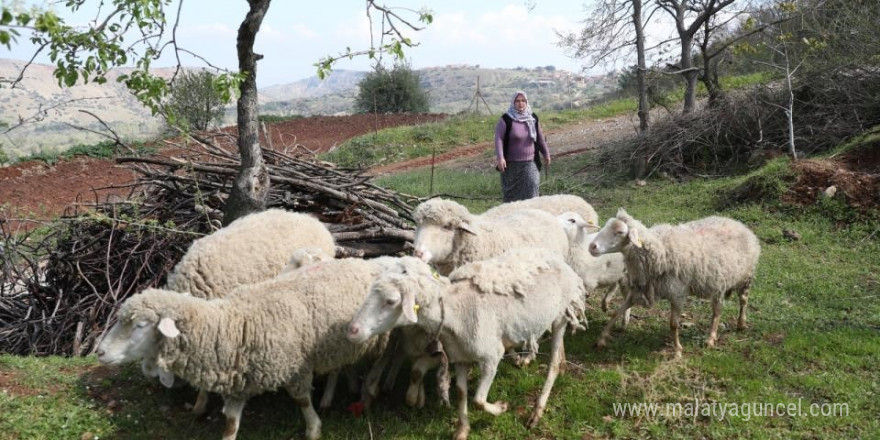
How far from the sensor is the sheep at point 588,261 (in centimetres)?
635

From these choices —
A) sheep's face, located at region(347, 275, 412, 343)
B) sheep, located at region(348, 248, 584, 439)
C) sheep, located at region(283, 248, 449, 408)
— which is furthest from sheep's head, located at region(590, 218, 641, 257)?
sheep's face, located at region(347, 275, 412, 343)

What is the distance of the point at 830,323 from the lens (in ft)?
20.0

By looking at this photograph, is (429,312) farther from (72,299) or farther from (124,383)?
(72,299)

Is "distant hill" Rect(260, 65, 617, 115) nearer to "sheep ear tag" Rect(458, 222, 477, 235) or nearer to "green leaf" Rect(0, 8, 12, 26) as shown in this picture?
"sheep ear tag" Rect(458, 222, 477, 235)

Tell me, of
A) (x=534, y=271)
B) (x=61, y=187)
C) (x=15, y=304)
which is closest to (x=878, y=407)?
(x=534, y=271)

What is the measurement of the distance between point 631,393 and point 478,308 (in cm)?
159

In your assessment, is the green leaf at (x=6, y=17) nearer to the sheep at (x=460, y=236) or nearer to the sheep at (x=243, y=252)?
the sheep at (x=243, y=252)

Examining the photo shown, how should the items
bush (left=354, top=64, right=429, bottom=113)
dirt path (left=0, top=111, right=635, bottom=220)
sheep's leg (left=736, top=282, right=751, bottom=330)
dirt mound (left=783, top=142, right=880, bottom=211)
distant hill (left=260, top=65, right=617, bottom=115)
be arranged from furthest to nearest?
distant hill (left=260, top=65, right=617, bottom=115) < bush (left=354, top=64, right=429, bottom=113) < dirt path (left=0, top=111, right=635, bottom=220) < dirt mound (left=783, top=142, right=880, bottom=211) < sheep's leg (left=736, top=282, right=751, bottom=330)

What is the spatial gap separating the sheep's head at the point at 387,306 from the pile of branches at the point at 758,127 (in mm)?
11229

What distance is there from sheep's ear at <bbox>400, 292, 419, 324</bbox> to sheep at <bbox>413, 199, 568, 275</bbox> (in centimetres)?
124

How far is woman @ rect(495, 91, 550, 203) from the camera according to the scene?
8.69 metres

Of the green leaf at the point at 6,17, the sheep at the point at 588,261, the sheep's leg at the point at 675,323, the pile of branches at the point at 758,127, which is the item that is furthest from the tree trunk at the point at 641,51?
the green leaf at the point at 6,17

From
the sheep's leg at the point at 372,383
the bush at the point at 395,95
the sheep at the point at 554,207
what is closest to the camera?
the sheep's leg at the point at 372,383

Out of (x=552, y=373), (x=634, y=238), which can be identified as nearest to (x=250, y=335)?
(x=552, y=373)
